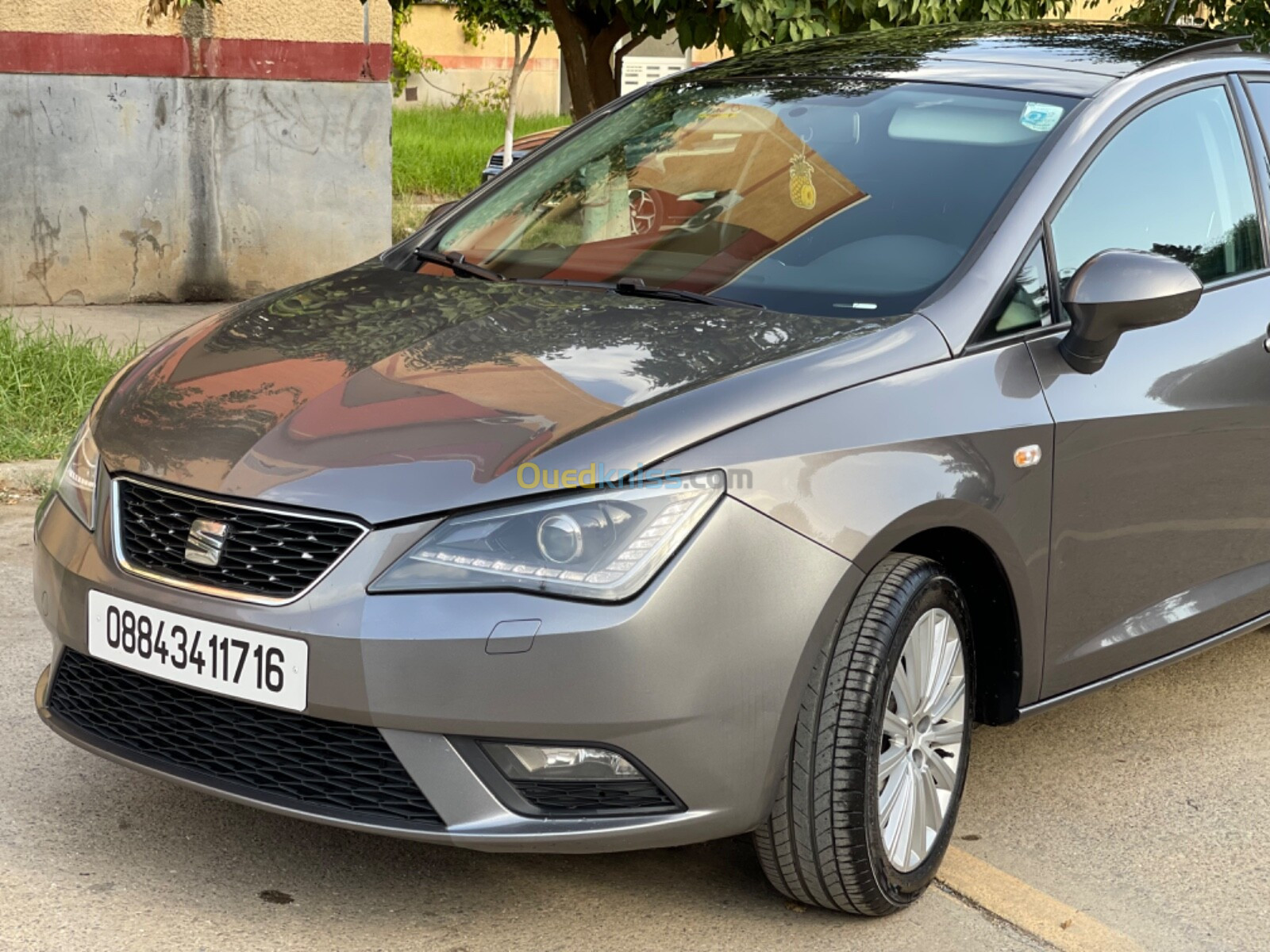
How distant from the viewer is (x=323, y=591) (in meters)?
2.69

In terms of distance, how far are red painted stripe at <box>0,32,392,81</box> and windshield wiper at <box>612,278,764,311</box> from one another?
597 cm

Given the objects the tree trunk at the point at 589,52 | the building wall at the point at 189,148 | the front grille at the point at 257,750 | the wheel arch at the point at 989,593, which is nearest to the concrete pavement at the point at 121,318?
the building wall at the point at 189,148

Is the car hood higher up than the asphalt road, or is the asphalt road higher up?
the car hood

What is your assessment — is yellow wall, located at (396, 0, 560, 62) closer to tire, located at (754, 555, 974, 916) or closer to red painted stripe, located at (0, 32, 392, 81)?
red painted stripe, located at (0, 32, 392, 81)

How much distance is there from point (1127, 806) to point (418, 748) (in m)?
1.77

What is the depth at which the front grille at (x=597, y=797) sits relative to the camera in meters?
2.76

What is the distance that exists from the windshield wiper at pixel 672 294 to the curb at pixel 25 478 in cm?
285

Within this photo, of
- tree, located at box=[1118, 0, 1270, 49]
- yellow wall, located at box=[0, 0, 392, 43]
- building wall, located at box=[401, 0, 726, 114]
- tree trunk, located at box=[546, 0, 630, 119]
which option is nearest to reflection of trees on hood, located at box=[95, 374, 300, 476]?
tree, located at box=[1118, 0, 1270, 49]

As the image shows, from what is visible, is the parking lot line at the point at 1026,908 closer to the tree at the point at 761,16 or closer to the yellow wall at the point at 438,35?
the tree at the point at 761,16

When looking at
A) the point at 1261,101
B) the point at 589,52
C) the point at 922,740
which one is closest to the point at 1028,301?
the point at 922,740

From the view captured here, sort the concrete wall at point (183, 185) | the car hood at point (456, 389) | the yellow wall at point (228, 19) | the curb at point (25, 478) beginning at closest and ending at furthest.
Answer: the car hood at point (456, 389) → the curb at point (25, 478) → the yellow wall at point (228, 19) → the concrete wall at point (183, 185)

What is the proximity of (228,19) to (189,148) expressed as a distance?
71cm

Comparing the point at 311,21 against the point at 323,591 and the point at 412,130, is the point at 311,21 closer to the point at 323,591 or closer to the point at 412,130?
the point at 323,591

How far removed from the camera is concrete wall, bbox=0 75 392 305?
8.60 m
